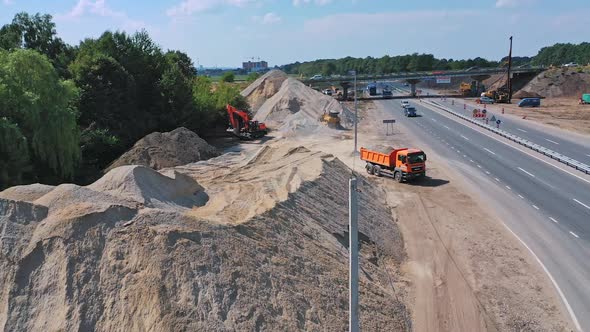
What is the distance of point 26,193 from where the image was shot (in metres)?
14.6

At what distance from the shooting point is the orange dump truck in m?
32.2

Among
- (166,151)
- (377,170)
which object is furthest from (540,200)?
(166,151)

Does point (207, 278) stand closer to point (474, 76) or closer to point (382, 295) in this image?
point (382, 295)

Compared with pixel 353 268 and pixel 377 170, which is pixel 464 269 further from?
pixel 377 170

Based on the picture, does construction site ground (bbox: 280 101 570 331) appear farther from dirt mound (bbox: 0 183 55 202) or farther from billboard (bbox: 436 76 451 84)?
billboard (bbox: 436 76 451 84)

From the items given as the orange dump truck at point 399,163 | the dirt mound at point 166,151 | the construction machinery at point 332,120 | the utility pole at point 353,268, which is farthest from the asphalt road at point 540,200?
the dirt mound at point 166,151

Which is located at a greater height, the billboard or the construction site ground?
the billboard

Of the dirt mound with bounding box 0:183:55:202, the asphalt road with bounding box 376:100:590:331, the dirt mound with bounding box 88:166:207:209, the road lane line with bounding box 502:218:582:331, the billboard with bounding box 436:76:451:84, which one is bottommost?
the road lane line with bounding box 502:218:582:331

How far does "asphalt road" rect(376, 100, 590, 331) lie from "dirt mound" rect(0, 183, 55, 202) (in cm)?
1785

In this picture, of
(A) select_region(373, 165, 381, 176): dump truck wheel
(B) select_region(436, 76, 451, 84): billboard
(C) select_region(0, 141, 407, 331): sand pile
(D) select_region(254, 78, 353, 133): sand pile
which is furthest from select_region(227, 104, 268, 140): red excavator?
(B) select_region(436, 76, 451, 84): billboard

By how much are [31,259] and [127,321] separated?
3.24 metres

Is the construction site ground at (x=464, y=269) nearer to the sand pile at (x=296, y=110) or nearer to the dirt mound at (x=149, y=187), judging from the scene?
the dirt mound at (x=149, y=187)

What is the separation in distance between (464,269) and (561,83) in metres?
85.8

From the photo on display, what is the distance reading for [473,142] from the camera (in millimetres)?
47781
